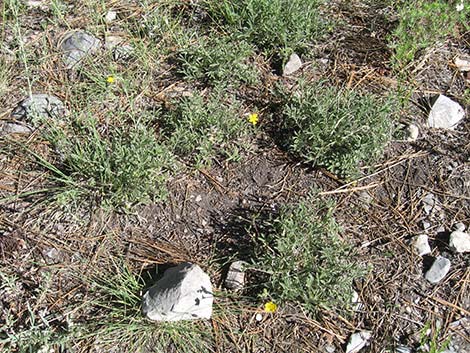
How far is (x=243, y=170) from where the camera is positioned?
3.49 metres

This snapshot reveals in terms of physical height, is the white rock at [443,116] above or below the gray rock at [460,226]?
above

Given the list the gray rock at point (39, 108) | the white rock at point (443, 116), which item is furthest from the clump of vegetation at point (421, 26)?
the gray rock at point (39, 108)

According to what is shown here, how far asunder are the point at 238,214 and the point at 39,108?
1.39m

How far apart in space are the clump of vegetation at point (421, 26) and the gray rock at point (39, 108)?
85.4 inches

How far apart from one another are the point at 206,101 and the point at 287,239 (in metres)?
1.18

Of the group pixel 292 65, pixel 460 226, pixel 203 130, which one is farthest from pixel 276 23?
pixel 460 226

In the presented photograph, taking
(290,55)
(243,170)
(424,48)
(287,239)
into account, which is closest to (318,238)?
(287,239)

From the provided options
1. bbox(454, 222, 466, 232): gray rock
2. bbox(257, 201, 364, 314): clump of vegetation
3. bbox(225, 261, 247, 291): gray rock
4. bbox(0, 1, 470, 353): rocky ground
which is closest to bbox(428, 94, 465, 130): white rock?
bbox(0, 1, 470, 353): rocky ground

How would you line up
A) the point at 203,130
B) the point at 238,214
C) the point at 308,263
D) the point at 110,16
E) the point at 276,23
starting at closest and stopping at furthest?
the point at 308,263
the point at 238,214
the point at 203,130
the point at 276,23
the point at 110,16

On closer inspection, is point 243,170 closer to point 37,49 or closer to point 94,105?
point 94,105

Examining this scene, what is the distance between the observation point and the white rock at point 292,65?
3.89 meters

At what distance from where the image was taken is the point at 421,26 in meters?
3.90

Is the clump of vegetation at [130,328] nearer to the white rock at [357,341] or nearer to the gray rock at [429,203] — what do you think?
the white rock at [357,341]

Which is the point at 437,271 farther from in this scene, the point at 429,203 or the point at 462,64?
the point at 462,64
